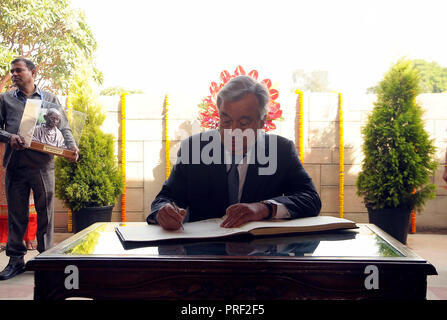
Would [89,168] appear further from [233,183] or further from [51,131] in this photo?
[233,183]

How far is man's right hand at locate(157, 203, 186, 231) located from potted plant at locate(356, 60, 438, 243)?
4.16 meters

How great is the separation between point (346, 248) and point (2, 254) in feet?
14.1

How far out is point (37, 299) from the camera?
0.96 metres

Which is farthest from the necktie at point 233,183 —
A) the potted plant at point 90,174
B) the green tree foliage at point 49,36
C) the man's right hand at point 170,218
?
the green tree foliage at point 49,36

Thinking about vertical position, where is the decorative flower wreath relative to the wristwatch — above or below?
above

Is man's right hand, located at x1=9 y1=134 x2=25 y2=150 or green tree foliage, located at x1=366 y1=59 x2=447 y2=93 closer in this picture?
man's right hand, located at x1=9 y1=134 x2=25 y2=150

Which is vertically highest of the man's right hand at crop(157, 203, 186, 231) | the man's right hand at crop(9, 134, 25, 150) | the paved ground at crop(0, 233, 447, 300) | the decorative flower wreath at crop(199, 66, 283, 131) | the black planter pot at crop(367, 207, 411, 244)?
the decorative flower wreath at crop(199, 66, 283, 131)

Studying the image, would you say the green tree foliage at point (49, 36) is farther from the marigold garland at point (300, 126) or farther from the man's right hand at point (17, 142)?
the man's right hand at point (17, 142)

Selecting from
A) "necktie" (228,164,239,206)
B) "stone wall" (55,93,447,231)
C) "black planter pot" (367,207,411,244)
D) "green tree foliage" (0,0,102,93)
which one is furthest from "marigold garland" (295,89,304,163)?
"green tree foliage" (0,0,102,93)

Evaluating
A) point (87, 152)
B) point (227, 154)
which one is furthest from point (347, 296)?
point (87, 152)

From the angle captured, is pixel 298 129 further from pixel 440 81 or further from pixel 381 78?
pixel 440 81

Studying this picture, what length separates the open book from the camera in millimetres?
1146

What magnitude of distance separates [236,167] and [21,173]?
2188mm

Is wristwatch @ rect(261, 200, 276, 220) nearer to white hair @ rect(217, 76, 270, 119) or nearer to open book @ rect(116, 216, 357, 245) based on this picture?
open book @ rect(116, 216, 357, 245)
